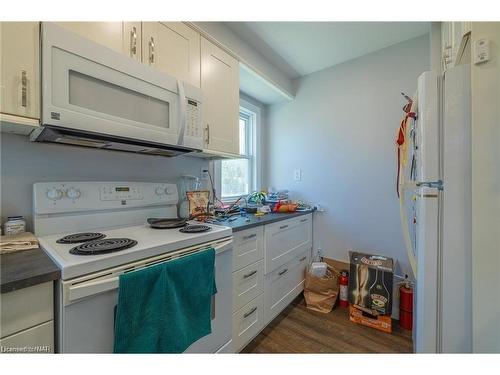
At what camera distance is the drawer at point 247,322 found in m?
1.38

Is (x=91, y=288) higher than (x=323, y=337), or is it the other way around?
(x=91, y=288)

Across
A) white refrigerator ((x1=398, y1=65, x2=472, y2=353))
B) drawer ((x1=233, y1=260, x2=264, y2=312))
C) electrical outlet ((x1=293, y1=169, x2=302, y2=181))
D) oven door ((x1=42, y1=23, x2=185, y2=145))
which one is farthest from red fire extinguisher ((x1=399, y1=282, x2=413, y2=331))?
oven door ((x1=42, y1=23, x2=185, y2=145))

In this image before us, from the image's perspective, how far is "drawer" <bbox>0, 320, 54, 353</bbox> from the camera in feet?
2.01

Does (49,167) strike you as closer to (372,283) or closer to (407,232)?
(407,232)

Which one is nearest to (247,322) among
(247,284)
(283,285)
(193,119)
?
(247,284)

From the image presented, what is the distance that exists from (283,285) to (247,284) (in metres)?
0.54

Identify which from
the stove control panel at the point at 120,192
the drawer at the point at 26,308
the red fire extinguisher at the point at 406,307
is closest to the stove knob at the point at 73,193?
the stove control panel at the point at 120,192

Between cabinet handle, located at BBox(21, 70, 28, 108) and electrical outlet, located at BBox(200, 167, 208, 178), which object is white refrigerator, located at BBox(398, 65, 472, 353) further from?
cabinet handle, located at BBox(21, 70, 28, 108)

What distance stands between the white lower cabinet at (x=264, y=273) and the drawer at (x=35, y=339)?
2.85 ft

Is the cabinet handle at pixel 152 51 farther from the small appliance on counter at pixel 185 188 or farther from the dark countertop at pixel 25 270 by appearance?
the dark countertop at pixel 25 270

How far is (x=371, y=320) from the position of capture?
5.79ft

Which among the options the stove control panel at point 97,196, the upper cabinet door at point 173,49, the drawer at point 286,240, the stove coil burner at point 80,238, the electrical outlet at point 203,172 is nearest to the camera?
the stove coil burner at point 80,238

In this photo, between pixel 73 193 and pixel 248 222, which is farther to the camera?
pixel 248 222
